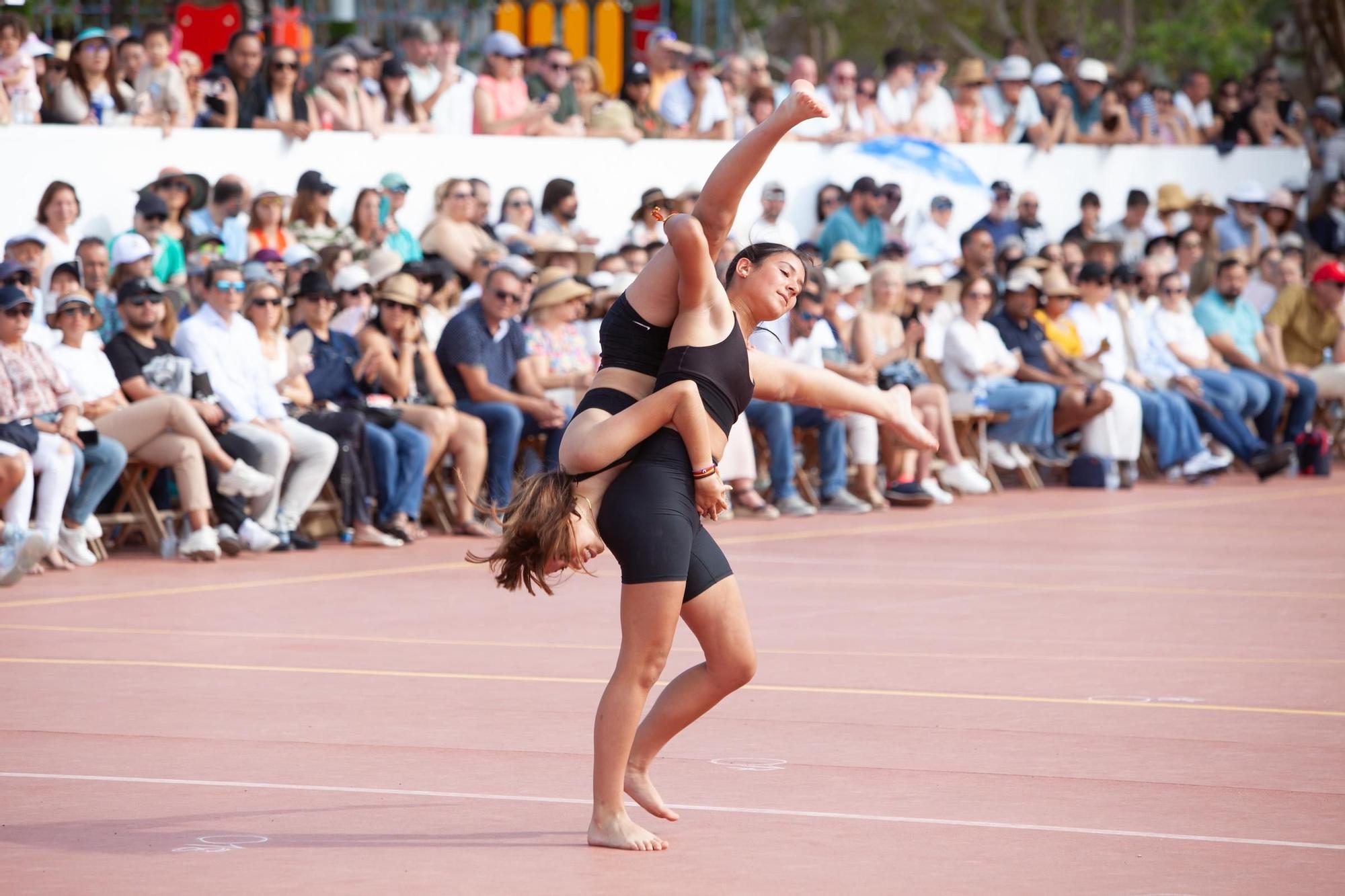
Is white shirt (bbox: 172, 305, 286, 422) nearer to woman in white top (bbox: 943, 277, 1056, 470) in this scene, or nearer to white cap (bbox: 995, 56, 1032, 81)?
woman in white top (bbox: 943, 277, 1056, 470)

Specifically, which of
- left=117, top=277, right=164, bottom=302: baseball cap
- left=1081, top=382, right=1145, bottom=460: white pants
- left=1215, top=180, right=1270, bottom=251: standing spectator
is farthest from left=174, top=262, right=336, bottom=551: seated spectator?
left=1215, top=180, right=1270, bottom=251: standing spectator

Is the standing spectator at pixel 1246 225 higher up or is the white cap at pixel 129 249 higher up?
the white cap at pixel 129 249

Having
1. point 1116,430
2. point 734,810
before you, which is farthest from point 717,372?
point 1116,430

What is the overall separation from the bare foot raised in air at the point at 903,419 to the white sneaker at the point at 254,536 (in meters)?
7.58

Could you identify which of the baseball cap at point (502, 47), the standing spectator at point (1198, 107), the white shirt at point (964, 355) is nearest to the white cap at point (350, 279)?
the baseball cap at point (502, 47)

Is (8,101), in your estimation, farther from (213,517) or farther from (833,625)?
(833,625)

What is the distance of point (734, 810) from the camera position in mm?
6117

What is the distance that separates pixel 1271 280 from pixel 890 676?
1460 cm

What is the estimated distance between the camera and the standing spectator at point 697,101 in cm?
1997

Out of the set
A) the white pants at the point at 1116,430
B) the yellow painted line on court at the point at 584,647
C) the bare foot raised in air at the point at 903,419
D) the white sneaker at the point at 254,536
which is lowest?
the white pants at the point at 1116,430

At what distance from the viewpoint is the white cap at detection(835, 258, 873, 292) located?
17203mm

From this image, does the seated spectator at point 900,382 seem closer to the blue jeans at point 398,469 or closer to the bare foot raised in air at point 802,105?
the blue jeans at point 398,469

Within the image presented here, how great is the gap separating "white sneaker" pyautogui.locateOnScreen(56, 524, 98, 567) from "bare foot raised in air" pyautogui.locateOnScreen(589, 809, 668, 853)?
7.48 m

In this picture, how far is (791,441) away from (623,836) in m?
10.1
